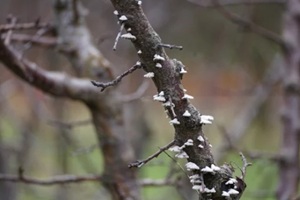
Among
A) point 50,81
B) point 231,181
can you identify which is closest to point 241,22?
point 50,81

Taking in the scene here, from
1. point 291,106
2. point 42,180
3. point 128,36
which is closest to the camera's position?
point 128,36

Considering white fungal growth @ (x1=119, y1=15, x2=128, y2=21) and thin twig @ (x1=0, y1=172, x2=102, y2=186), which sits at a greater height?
white fungal growth @ (x1=119, y1=15, x2=128, y2=21)

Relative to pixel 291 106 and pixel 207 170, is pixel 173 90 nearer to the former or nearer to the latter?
pixel 207 170

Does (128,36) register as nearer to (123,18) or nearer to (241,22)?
(123,18)

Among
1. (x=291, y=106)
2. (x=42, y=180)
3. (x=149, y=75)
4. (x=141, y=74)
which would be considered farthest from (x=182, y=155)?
(x=141, y=74)

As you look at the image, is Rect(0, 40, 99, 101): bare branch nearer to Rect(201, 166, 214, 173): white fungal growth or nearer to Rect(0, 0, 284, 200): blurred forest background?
Rect(201, 166, 214, 173): white fungal growth

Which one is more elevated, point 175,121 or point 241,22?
point 241,22

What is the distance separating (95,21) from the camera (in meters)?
3.83

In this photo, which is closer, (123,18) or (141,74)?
(123,18)

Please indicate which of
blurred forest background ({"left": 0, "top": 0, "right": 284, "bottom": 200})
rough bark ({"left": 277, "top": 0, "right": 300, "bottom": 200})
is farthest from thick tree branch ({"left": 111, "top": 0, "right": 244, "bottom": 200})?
blurred forest background ({"left": 0, "top": 0, "right": 284, "bottom": 200})

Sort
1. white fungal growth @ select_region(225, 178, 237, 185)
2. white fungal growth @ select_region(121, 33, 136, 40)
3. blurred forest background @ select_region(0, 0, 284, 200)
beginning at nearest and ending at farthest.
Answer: white fungal growth @ select_region(121, 33, 136, 40) < white fungal growth @ select_region(225, 178, 237, 185) < blurred forest background @ select_region(0, 0, 284, 200)

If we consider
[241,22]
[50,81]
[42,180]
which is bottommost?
[42,180]

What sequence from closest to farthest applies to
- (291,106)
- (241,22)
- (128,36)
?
1. (128,36)
2. (241,22)
3. (291,106)

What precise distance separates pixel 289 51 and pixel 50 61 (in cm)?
141
